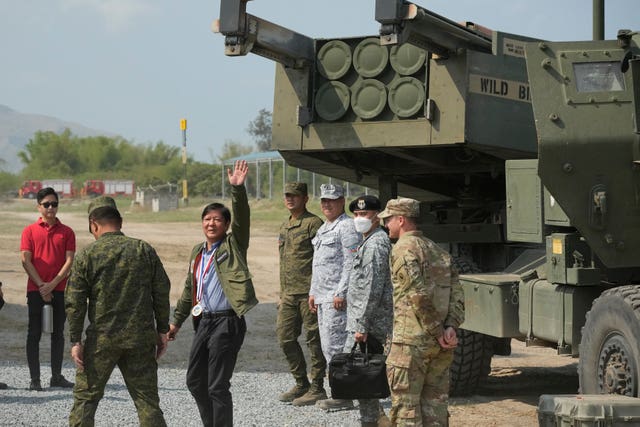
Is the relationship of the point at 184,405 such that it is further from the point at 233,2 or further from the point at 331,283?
the point at 233,2

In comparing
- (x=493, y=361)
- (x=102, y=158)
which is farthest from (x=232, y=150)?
(x=493, y=361)

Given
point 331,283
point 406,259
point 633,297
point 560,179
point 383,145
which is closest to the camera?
point 406,259

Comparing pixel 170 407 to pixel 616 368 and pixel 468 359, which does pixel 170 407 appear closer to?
pixel 468 359

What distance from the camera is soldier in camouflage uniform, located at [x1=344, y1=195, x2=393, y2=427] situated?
6.76m

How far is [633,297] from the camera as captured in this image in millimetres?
6320

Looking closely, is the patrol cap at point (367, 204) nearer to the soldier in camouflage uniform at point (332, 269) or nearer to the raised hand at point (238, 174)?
the soldier in camouflage uniform at point (332, 269)

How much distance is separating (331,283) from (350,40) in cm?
223

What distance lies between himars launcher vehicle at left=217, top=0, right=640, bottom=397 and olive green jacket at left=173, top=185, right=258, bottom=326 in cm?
188

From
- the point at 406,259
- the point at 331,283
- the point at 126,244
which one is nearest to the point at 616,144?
the point at 406,259

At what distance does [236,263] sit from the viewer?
253 inches

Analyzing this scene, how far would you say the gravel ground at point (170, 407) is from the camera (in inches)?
302

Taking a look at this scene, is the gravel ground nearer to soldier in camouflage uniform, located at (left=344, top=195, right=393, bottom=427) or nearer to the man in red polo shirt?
the man in red polo shirt

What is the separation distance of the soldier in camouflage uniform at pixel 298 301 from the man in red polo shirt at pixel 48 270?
6.07ft

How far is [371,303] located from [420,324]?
34.1 inches
